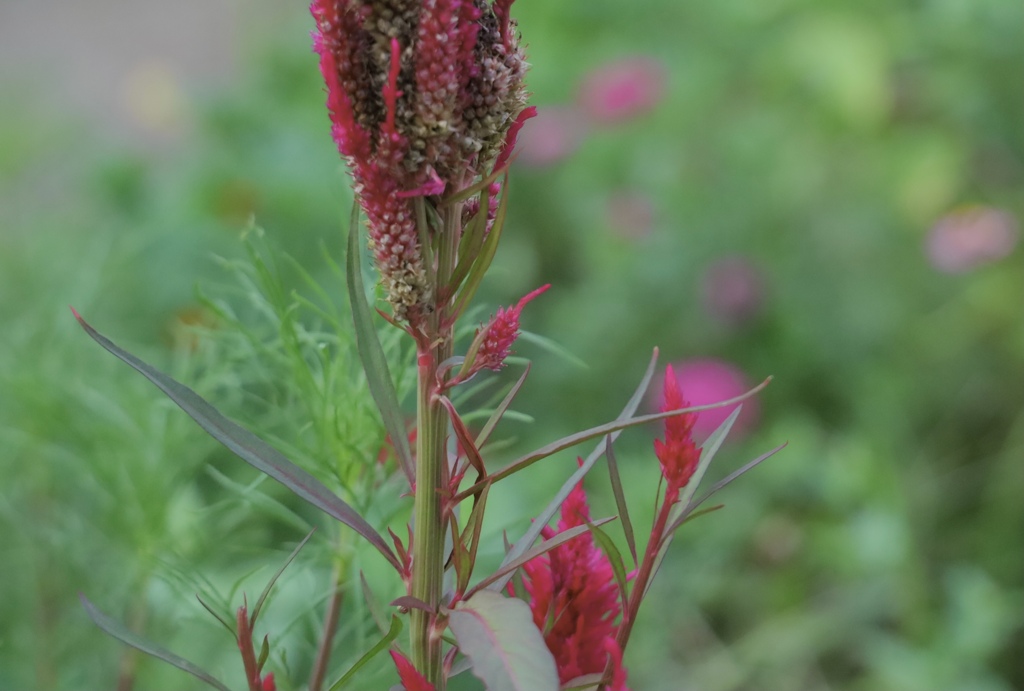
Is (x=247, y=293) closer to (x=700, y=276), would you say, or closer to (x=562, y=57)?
(x=700, y=276)

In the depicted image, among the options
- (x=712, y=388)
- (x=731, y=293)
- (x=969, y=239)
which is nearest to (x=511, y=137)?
(x=712, y=388)

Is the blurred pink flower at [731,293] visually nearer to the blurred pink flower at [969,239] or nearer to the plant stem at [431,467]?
the blurred pink flower at [969,239]

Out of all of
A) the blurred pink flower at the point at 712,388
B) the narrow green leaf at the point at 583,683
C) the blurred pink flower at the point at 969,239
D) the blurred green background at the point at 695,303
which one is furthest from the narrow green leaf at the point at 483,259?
the blurred pink flower at the point at 969,239

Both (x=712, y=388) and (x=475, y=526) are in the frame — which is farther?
(x=712, y=388)

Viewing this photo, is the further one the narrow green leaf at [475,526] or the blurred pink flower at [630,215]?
the blurred pink flower at [630,215]

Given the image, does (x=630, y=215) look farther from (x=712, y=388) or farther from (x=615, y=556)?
(x=615, y=556)

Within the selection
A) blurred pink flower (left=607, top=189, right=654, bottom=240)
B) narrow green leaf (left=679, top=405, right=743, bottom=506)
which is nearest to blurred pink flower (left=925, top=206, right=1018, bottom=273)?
blurred pink flower (left=607, top=189, right=654, bottom=240)
